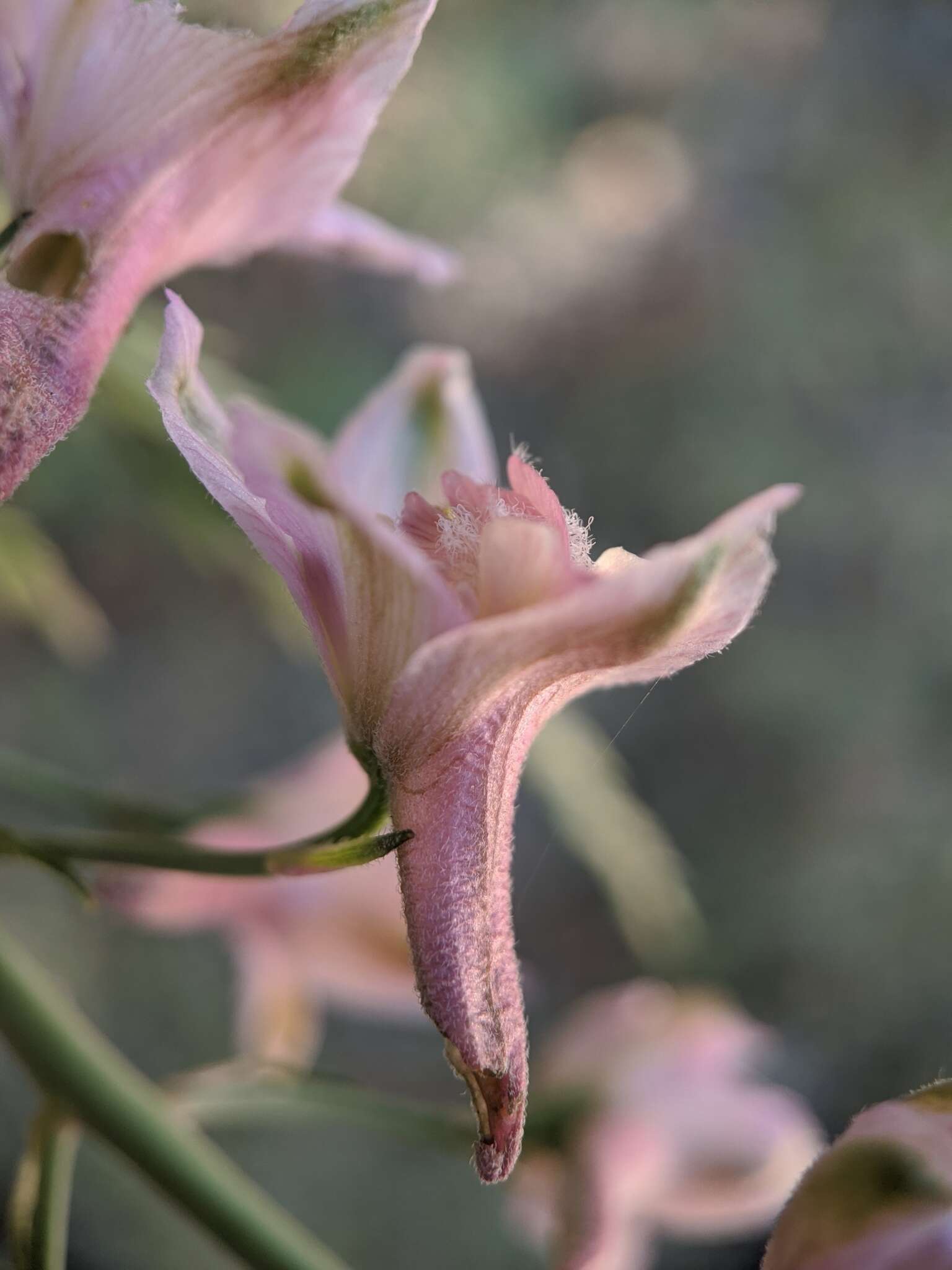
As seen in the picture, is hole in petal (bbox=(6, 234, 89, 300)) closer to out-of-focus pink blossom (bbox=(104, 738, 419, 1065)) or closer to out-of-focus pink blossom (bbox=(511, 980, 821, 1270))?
out-of-focus pink blossom (bbox=(104, 738, 419, 1065))

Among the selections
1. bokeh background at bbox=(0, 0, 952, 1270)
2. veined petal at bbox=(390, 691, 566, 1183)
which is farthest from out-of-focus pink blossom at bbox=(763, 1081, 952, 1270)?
bokeh background at bbox=(0, 0, 952, 1270)

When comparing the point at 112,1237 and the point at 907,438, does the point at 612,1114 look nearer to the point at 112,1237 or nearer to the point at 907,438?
the point at 112,1237

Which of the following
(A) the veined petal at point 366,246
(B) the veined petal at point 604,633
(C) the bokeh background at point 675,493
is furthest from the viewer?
(C) the bokeh background at point 675,493

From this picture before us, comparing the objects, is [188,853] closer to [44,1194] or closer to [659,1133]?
[44,1194]

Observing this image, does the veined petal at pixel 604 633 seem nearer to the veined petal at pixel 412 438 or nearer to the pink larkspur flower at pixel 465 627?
the pink larkspur flower at pixel 465 627

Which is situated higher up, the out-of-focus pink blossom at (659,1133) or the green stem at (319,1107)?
the green stem at (319,1107)

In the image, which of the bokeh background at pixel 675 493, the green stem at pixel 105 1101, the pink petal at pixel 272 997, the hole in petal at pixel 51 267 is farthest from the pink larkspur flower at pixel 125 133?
the bokeh background at pixel 675 493

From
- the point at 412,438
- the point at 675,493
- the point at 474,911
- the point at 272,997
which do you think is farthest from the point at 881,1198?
the point at 675,493

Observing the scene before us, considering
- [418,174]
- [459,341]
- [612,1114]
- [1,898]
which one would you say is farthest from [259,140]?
[459,341]
